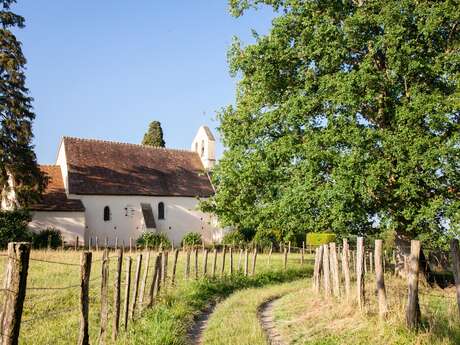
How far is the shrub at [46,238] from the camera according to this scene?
108 feet

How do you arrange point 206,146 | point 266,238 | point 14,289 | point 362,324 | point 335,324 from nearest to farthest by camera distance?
point 14,289
point 362,324
point 335,324
point 266,238
point 206,146

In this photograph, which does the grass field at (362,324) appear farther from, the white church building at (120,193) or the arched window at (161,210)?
the arched window at (161,210)

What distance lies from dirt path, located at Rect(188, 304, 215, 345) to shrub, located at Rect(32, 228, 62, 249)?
2269 cm

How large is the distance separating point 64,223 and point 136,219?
656 cm

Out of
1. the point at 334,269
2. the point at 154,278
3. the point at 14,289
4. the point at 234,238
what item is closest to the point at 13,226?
the point at 234,238

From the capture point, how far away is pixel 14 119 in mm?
30500

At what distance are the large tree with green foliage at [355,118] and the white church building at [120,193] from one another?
17955 mm

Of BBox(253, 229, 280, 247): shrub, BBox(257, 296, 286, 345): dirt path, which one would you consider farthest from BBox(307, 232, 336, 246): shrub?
BBox(257, 296, 286, 345): dirt path

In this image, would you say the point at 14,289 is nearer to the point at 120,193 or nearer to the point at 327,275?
the point at 327,275

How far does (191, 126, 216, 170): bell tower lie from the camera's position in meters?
47.6

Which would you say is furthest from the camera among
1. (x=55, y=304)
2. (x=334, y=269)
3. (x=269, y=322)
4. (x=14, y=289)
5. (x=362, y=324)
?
(x=334, y=269)

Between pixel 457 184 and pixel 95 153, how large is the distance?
33098 millimetres

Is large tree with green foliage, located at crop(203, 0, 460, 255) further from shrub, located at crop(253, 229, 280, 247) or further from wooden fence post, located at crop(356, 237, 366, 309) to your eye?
shrub, located at crop(253, 229, 280, 247)

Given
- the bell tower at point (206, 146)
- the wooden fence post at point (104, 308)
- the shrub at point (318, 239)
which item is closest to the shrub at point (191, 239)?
the bell tower at point (206, 146)
